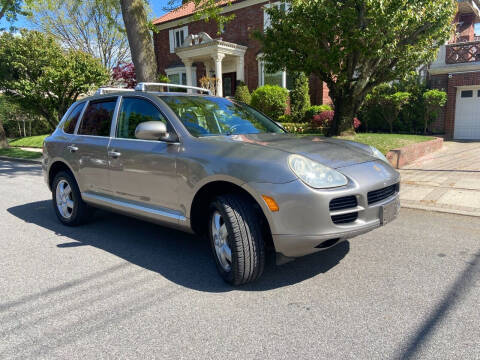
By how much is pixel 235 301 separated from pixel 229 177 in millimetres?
1018

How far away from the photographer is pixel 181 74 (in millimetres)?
23938

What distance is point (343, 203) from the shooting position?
2.92 m

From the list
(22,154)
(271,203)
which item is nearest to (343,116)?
(271,203)

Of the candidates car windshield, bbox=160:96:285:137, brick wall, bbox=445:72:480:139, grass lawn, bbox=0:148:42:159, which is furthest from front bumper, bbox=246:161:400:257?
brick wall, bbox=445:72:480:139

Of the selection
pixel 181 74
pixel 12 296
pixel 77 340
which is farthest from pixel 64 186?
pixel 181 74

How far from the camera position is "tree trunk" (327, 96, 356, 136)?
35.4ft

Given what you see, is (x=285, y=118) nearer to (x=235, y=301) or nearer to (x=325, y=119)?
(x=325, y=119)

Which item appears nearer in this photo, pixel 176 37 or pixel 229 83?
pixel 229 83

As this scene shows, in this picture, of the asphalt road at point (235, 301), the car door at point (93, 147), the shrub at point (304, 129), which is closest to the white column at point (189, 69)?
the shrub at point (304, 129)

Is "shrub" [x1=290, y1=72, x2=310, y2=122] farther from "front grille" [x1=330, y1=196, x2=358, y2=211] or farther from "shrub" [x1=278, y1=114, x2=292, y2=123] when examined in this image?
"front grille" [x1=330, y1=196, x2=358, y2=211]

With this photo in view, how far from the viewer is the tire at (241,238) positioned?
302 centimetres

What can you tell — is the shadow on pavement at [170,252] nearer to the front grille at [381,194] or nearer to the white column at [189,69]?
the front grille at [381,194]

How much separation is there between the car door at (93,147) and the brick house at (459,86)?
15.4m

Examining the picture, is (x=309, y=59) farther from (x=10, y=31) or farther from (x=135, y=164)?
(x=10, y=31)
